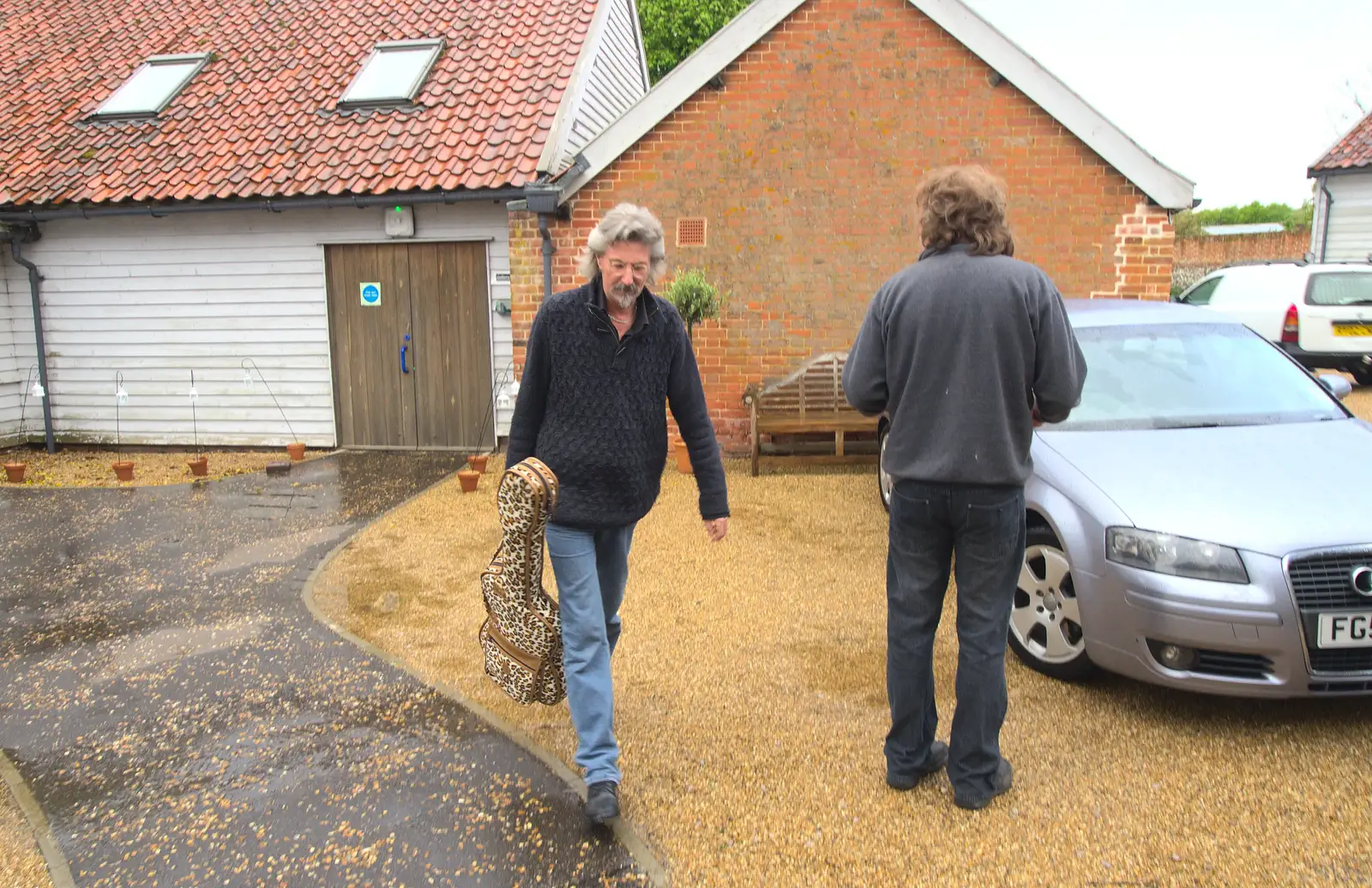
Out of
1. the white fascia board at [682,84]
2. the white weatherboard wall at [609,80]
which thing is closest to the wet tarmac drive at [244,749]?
the white fascia board at [682,84]

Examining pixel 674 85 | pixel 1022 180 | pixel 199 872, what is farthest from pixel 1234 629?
pixel 674 85

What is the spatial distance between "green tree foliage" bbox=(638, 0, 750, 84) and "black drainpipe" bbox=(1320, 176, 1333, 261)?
13.8 m

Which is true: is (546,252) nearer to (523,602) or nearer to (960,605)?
(523,602)

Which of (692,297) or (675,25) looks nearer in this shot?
(692,297)

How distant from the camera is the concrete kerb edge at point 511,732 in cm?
286

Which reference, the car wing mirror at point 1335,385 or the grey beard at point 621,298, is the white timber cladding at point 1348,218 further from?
the grey beard at point 621,298

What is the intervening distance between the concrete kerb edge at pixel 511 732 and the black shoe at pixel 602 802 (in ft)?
0.18

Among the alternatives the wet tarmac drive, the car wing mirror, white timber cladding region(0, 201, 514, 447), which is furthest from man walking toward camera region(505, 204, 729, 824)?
white timber cladding region(0, 201, 514, 447)

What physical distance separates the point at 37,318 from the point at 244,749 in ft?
31.6

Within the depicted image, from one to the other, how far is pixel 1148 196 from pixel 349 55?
9121 mm

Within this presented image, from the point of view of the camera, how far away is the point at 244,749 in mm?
3627

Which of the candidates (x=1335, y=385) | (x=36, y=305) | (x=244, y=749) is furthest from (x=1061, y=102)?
(x=36, y=305)

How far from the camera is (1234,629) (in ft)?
10.8

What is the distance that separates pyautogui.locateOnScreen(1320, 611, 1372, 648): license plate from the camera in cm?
327
